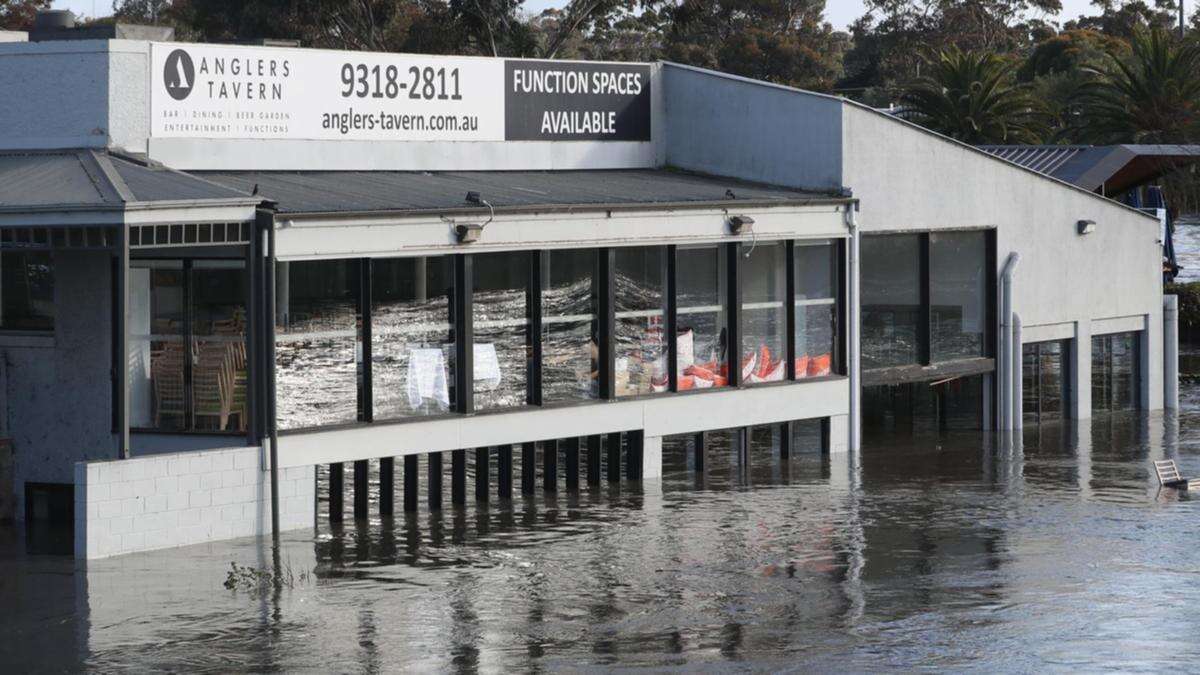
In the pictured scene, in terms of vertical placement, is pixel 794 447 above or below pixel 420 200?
below

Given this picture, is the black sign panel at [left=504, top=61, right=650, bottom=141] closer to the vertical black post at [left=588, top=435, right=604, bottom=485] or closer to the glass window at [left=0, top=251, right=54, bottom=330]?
the vertical black post at [left=588, top=435, right=604, bottom=485]

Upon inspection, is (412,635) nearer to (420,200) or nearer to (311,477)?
(311,477)

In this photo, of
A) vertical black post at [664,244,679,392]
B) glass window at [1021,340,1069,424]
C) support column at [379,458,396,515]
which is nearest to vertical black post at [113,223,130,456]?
support column at [379,458,396,515]

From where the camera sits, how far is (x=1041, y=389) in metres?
36.5

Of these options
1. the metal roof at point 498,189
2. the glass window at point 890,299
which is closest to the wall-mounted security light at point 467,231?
the metal roof at point 498,189

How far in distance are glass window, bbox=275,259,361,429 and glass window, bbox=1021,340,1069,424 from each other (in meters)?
15.6

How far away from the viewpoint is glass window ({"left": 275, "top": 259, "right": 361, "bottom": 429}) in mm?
21688

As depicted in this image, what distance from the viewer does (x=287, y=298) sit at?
21859 millimetres

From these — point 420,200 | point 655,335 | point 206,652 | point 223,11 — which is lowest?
point 206,652

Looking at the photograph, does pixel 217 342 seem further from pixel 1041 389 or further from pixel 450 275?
pixel 1041 389

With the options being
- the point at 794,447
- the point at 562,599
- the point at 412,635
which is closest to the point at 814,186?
the point at 794,447

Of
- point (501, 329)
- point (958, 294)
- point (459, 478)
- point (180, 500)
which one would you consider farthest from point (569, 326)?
point (958, 294)

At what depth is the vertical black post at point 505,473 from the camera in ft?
81.4

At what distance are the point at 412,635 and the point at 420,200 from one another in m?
8.13
